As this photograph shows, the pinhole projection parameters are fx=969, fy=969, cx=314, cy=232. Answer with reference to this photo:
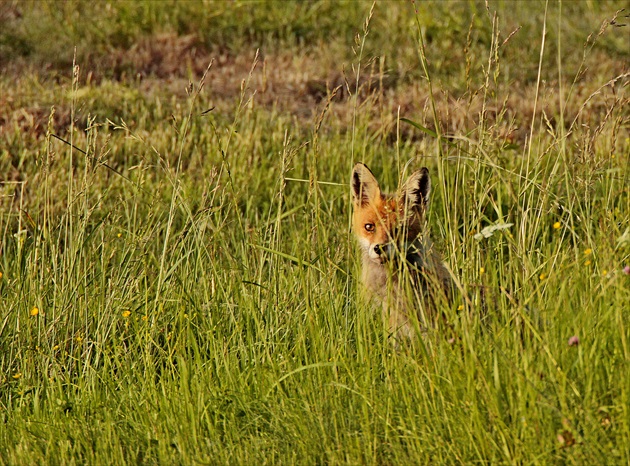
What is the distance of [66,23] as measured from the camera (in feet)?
34.1

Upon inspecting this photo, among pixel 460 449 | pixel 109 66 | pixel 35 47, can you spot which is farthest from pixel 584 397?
pixel 35 47

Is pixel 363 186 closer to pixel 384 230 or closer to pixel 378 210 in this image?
pixel 378 210

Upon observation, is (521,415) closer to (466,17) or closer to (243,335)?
(243,335)

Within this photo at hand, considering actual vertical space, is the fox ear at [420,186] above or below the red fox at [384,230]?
above

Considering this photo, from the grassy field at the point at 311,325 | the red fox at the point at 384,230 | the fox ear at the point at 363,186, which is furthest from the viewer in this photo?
the fox ear at the point at 363,186

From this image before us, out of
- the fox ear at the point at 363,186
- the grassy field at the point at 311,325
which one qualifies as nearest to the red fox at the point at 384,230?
the fox ear at the point at 363,186

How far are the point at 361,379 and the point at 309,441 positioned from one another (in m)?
0.40

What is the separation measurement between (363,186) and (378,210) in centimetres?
17

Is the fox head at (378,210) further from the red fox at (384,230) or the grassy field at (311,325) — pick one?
the grassy field at (311,325)

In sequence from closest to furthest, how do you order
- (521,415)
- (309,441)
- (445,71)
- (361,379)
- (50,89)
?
(521,415), (309,441), (361,379), (50,89), (445,71)

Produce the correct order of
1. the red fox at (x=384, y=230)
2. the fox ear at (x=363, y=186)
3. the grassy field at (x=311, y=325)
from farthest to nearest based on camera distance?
the fox ear at (x=363, y=186) → the red fox at (x=384, y=230) → the grassy field at (x=311, y=325)

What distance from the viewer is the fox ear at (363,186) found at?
5.14 meters

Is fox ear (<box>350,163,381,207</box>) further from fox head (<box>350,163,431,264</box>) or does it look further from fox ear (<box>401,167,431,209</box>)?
fox ear (<box>401,167,431,209</box>)

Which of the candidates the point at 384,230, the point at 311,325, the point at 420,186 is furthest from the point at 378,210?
the point at 311,325
